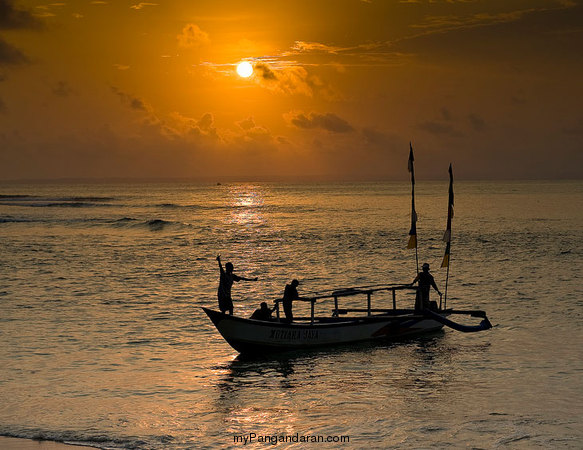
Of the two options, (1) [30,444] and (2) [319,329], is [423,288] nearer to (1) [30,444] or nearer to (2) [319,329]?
(2) [319,329]

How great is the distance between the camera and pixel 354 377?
60.4 feet

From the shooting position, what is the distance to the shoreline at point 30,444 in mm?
12914

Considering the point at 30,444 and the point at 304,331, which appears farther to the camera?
the point at 304,331

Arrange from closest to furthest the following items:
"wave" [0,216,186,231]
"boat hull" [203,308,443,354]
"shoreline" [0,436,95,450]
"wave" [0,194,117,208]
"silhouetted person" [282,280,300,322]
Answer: "shoreline" [0,436,95,450] < "boat hull" [203,308,443,354] < "silhouetted person" [282,280,300,322] < "wave" [0,216,186,231] < "wave" [0,194,117,208]

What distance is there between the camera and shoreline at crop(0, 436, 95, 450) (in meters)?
12.9

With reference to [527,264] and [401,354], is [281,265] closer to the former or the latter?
[527,264]

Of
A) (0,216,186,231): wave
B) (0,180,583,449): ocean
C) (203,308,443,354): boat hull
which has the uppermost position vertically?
(0,216,186,231): wave

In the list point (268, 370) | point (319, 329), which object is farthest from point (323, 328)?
point (268, 370)

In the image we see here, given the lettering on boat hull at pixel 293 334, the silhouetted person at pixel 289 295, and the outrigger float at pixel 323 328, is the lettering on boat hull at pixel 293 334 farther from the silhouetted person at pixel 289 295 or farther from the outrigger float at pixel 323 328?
the silhouetted person at pixel 289 295

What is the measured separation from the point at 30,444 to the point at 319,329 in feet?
33.4

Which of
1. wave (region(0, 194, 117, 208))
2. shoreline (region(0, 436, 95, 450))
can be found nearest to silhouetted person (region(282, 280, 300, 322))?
shoreline (region(0, 436, 95, 450))

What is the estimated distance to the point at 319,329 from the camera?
21.4 meters

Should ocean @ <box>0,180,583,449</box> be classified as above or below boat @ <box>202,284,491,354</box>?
below

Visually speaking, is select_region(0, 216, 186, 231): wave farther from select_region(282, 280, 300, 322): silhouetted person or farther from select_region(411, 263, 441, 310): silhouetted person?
select_region(282, 280, 300, 322): silhouetted person
